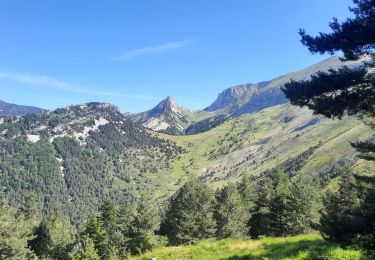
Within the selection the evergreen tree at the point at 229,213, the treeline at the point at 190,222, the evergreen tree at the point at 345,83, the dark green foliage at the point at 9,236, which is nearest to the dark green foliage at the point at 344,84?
the evergreen tree at the point at 345,83

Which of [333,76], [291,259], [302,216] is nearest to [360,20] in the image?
[333,76]

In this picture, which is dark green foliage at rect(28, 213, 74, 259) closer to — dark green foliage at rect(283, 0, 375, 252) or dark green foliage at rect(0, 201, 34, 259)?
dark green foliage at rect(0, 201, 34, 259)

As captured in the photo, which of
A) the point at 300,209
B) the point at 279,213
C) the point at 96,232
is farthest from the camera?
the point at 96,232

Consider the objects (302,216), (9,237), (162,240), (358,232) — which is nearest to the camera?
(358,232)

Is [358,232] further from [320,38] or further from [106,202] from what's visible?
[106,202]

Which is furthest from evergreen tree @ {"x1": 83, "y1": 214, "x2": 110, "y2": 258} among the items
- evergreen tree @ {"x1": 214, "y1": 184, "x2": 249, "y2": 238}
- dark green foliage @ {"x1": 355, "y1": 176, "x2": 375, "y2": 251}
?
dark green foliage @ {"x1": 355, "y1": 176, "x2": 375, "y2": 251}

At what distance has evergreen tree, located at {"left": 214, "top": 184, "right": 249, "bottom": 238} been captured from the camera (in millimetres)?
74312

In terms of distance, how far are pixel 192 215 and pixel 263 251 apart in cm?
5729

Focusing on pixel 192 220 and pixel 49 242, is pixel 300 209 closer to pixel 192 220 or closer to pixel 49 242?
pixel 192 220

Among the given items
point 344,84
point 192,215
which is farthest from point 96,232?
point 344,84

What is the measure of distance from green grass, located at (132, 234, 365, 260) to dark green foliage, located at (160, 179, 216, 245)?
49800mm

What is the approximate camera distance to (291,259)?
58.7 ft

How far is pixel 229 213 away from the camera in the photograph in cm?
8062

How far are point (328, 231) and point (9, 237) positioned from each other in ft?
184
